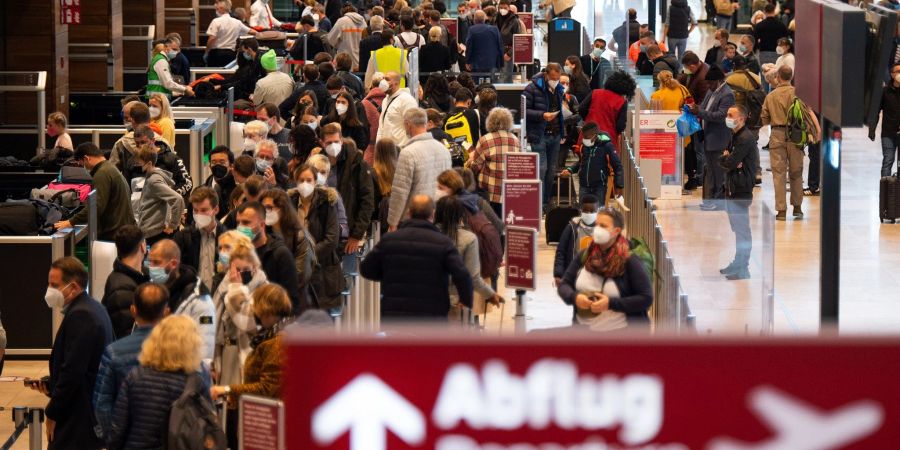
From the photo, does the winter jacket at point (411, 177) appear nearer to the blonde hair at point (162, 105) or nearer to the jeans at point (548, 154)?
the blonde hair at point (162, 105)

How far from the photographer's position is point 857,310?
14391 mm

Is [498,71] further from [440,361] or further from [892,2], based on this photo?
[440,361]

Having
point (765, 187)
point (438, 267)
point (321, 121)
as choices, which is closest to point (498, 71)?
point (765, 187)

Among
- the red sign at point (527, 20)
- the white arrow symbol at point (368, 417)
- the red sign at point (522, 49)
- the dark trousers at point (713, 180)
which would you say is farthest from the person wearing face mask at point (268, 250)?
the red sign at point (527, 20)

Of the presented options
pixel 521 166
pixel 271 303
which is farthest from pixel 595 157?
pixel 271 303

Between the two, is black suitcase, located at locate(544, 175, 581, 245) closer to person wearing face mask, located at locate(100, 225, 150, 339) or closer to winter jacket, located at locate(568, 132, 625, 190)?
winter jacket, located at locate(568, 132, 625, 190)

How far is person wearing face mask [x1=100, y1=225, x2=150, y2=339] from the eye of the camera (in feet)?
28.3

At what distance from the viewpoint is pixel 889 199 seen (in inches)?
719

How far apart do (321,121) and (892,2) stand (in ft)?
61.2

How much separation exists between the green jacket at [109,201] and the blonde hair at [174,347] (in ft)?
17.9

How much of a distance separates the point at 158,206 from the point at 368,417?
10278 mm

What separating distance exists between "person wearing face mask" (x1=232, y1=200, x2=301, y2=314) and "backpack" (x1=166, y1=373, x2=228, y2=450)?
1.85 m

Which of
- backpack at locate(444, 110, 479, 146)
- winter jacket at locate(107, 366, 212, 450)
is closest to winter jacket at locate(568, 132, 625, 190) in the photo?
backpack at locate(444, 110, 479, 146)

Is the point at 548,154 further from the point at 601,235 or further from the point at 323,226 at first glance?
the point at 601,235
